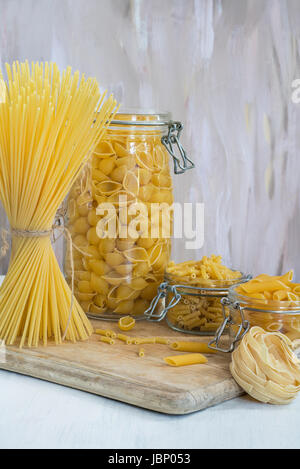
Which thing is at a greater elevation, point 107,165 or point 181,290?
point 107,165

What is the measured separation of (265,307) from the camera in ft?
2.15

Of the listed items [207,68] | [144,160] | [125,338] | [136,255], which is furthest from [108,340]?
[207,68]

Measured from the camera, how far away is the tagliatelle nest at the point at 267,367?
0.58m

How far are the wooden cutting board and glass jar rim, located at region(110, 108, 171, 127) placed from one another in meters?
0.27

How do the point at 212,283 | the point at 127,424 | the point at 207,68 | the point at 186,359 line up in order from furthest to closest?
the point at 207,68
the point at 212,283
the point at 186,359
the point at 127,424

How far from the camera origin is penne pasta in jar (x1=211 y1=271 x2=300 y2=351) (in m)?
0.65

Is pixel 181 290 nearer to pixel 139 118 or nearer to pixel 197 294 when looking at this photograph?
pixel 197 294

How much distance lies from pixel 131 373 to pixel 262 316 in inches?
5.9

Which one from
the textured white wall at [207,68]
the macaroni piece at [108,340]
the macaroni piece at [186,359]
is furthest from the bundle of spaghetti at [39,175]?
the textured white wall at [207,68]

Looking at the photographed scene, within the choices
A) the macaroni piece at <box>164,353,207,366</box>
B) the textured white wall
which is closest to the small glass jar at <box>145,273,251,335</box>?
the macaroni piece at <box>164,353,207,366</box>

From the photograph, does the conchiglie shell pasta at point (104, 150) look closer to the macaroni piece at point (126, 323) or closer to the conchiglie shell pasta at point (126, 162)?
the conchiglie shell pasta at point (126, 162)

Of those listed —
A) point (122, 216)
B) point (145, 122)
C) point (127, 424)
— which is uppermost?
point (145, 122)

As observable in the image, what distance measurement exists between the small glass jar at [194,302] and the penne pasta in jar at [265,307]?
55 mm

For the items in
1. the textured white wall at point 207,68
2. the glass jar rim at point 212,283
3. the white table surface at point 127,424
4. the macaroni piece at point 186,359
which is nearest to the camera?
the white table surface at point 127,424
